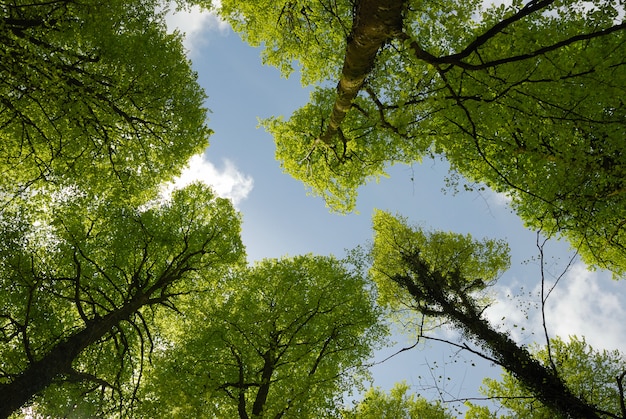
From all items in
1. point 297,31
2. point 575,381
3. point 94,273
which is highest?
point 297,31

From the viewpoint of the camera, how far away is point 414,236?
16.2 m

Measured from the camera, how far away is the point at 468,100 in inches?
200

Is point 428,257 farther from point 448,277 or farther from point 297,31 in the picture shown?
point 297,31

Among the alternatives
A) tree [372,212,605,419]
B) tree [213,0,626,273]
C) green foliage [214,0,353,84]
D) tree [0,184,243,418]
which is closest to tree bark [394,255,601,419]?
tree [372,212,605,419]

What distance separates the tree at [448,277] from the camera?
9883mm

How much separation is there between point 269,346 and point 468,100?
7746 mm

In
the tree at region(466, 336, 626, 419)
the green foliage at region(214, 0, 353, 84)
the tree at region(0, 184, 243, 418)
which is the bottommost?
the tree at region(466, 336, 626, 419)

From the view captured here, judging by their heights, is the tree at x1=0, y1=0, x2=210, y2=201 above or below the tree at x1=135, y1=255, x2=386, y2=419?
above

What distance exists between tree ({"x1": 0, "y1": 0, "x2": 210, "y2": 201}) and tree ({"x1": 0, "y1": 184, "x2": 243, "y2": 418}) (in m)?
0.92

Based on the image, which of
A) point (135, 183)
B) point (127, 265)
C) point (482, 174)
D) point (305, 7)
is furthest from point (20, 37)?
point (482, 174)

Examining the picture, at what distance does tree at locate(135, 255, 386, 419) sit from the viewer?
26.7ft

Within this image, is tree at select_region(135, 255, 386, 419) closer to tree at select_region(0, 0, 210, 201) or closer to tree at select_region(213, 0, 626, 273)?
tree at select_region(213, 0, 626, 273)

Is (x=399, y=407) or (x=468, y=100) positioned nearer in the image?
(x=468, y=100)

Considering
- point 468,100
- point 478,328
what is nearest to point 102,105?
point 468,100
